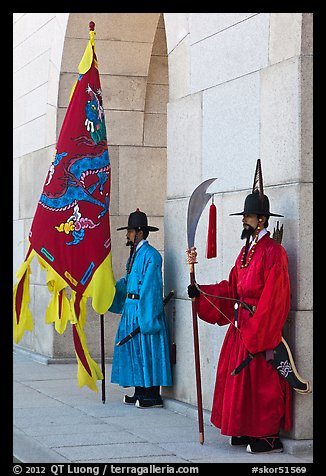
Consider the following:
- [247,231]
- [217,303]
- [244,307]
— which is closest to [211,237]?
[247,231]

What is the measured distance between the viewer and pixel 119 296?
932 cm

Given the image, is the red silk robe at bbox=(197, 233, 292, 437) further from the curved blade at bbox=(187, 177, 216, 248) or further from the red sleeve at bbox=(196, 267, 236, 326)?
the curved blade at bbox=(187, 177, 216, 248)

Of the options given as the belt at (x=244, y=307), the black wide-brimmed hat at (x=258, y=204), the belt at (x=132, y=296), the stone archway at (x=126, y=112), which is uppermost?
the stone archway at (x=126, y=112)

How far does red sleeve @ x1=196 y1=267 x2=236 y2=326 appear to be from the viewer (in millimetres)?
7297

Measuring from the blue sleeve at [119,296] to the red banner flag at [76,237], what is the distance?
397 mm

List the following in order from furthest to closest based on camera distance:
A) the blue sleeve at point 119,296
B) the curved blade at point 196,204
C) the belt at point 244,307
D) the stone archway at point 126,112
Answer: the stone archway at point 126,112
the blue sleeve at point 119,296
the curved blade at point 196,204
the belt at point 244,307

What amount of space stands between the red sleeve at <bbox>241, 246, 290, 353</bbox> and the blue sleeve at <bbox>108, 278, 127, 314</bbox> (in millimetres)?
2721

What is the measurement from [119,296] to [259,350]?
2835 millimetres

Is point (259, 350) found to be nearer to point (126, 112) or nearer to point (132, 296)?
point (132, 296)

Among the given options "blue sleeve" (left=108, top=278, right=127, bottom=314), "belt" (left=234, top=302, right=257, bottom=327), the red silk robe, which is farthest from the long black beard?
"blue sleeve" (left=108, top=278, right=127, bottom=314)

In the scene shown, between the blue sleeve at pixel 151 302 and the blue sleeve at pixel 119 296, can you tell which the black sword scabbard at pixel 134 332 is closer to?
the blue sleeve at pixel 151 302

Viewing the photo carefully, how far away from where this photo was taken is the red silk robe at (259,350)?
6660mm

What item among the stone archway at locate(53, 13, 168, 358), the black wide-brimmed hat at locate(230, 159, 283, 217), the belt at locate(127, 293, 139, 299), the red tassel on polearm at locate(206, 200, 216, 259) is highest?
the stone archway at locate(53, 13, 168, 358)

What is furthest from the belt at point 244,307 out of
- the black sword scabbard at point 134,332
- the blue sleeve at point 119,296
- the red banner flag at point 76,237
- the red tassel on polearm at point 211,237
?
the blue sleeve at point 119,296
